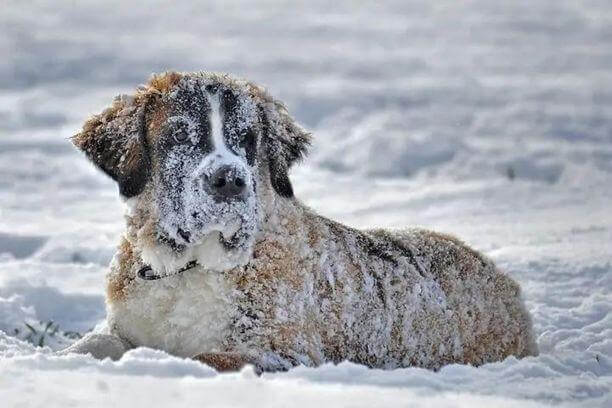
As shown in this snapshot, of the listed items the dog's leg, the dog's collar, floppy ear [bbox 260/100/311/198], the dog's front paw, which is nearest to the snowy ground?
the dog's leg

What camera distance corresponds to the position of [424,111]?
1797 cm

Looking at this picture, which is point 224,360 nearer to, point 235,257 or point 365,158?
point 235,257

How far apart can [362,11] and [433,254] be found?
2131cm

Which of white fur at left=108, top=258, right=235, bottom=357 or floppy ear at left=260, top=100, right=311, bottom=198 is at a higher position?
floppy ear at left=260, top=100, right=311, bottom=198

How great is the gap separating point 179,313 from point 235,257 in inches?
15.7

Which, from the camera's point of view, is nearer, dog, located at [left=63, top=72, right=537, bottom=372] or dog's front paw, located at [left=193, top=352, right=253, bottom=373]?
dog's front paw, located at [left=193, top=352, right=253, bottom=373]

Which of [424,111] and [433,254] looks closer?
[433,254]

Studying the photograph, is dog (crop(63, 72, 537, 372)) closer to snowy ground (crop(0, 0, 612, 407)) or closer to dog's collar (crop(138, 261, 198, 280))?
dog's collar (crop(138, 261, 198, 280))

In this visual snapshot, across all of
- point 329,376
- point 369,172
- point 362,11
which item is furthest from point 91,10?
point 329,376

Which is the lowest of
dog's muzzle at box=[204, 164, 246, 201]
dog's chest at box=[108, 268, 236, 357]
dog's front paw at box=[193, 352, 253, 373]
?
dog's front paw at box=[193, 352, 253, 373]

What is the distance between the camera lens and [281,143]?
6652 millimetres

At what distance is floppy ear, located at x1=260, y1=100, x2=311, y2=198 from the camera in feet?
21.5

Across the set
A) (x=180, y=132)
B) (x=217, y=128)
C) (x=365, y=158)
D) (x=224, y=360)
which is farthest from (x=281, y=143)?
(x=365, y=158)

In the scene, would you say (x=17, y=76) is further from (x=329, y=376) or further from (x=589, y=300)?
(x=329, y=376)
